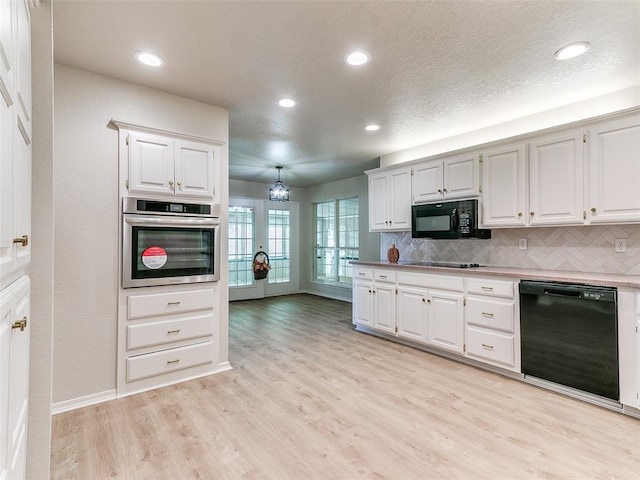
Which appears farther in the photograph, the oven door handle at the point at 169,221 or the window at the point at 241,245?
the window at the point at 241,245

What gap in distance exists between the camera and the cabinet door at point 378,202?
4773mm

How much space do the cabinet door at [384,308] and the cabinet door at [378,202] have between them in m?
0.91

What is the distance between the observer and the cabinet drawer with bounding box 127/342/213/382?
280 centimetres

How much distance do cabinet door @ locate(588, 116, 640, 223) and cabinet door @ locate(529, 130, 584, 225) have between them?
0.32 feet

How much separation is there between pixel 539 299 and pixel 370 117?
236 centimetres

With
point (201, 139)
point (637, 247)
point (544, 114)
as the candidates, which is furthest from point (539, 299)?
point (201, 139)

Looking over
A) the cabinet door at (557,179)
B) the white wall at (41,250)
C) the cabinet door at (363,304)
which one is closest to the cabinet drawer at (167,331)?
the white wall at (41,250)

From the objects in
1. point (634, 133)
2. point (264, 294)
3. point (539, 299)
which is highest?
point (634, 133)

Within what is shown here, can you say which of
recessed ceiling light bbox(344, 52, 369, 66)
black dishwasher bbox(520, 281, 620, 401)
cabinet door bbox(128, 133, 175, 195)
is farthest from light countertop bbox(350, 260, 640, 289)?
cabinet door bbox(128, 133, 175, 195)

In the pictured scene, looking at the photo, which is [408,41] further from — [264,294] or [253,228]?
[264,294]

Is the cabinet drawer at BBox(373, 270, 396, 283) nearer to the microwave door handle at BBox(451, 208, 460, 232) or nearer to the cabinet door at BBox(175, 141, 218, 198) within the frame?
the microwave door handle at BBox(451, 208, 460, 232)

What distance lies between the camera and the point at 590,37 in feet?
7.21

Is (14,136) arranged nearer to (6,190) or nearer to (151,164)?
(6,190)

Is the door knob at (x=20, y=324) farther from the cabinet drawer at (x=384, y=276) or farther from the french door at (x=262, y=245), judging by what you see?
the french door at (x=262, y=245)
